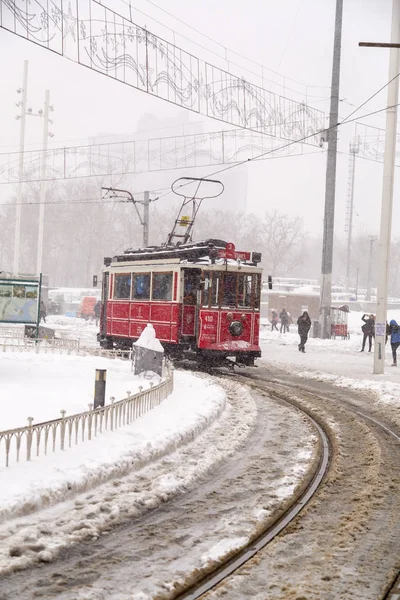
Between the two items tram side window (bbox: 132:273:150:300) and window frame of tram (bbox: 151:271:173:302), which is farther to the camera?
tram side window (bbox: 132:273:150:300)

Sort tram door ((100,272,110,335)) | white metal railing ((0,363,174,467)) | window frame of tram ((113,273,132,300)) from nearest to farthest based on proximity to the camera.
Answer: white metal railing ((0,363,174,467)) → window frame of tram ((113,273,132,300)) → tram door ((100,272,110,335))

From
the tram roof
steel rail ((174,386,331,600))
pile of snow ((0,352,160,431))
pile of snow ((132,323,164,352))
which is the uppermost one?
the tram roof

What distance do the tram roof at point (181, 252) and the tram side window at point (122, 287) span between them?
0.61m

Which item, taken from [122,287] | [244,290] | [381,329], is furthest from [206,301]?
[381,329]

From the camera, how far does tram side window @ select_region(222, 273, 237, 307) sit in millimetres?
19250

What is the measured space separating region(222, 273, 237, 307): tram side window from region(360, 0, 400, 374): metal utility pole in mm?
4196

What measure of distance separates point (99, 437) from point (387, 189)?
13.9 meters

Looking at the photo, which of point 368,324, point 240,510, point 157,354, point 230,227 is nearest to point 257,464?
point 240,510

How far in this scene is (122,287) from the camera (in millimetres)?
22844

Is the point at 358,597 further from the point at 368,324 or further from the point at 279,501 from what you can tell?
the point at 368,324

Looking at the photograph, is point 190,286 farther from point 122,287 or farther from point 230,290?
point 122,287

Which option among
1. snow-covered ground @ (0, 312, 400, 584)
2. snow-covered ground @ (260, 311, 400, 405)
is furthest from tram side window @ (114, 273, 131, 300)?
snow-covered ground @ (260, 311, 400, 405)

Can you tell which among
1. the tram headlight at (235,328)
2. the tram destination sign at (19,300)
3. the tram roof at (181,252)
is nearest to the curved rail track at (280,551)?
the tram headlight at (235,328)

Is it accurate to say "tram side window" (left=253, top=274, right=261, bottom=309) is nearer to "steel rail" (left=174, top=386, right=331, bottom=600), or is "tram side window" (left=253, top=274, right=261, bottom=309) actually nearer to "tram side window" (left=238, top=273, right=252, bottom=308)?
"tram side window" (left=238, top=273, right=252, bottom=308)
